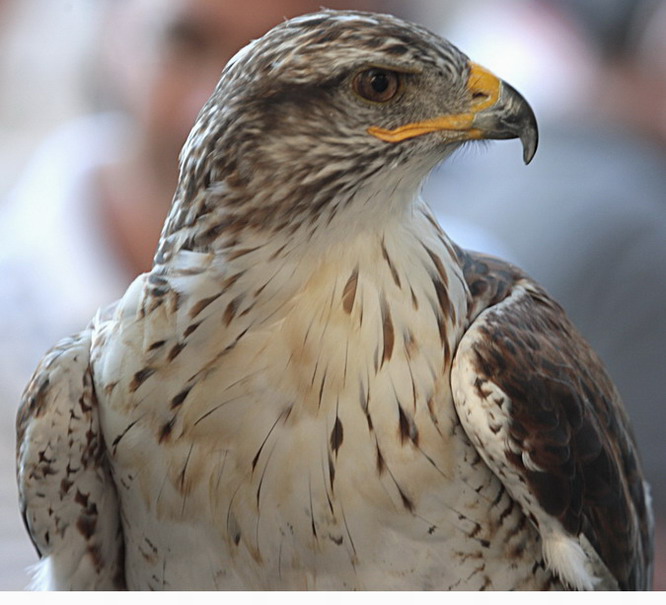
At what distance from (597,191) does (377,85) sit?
0.64 metres

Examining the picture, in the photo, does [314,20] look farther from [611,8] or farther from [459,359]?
[611,8]

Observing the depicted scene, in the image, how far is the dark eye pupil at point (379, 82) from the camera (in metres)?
0.66

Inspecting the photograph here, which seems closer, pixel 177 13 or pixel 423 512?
pixel 423 512

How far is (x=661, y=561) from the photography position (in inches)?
45.6

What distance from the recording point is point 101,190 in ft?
3.50

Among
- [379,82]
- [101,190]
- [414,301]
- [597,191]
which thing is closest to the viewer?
[379,82]

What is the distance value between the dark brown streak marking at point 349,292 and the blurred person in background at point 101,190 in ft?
0.84

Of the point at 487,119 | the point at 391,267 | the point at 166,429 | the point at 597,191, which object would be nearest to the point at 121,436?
the point at 166,429

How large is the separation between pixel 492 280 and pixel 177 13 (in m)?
0.41

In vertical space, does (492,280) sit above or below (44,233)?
above

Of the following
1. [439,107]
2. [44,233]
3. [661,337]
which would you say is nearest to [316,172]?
[439,107]

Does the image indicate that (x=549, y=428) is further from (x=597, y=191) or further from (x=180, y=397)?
(x=597, y=191)

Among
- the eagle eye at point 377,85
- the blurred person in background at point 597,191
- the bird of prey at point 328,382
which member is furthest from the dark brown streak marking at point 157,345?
the blurred person in background at point 597,191

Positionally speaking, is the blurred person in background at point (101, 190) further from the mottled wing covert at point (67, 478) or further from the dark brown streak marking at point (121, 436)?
the dark brown streak marking at point (121, 436)
